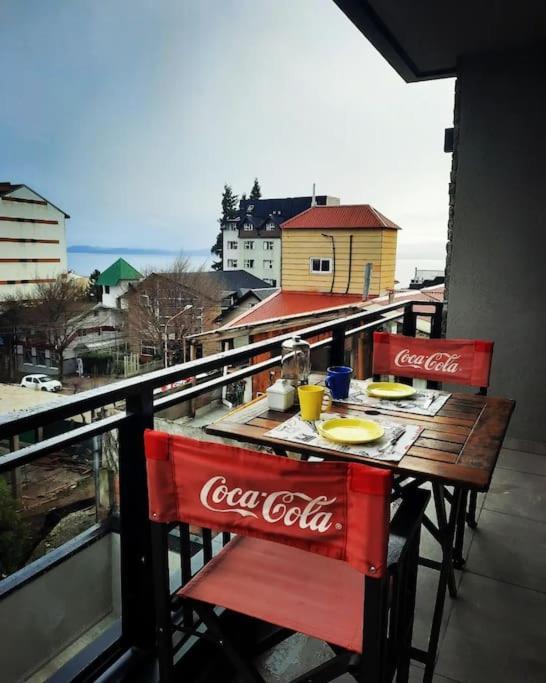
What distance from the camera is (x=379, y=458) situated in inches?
46.6

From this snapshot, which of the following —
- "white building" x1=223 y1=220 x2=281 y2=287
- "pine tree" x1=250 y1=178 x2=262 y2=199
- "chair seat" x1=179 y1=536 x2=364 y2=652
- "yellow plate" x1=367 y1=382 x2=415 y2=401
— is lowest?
"chair seat" x1=179 y1=536 x2=364 y2=652

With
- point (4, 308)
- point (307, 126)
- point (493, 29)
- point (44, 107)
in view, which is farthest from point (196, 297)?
point (307, 126)

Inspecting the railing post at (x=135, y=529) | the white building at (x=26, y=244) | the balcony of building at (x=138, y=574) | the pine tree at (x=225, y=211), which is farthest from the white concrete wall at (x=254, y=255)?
the railing post at (x=135, y=529)

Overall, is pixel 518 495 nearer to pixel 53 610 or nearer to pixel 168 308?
pixel 53 610

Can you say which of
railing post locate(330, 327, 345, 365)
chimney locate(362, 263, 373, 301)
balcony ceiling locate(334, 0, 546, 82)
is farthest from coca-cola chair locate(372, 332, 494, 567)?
chimney locate(362, 263, 373, 301)

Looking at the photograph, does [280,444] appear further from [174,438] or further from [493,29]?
[493,29]

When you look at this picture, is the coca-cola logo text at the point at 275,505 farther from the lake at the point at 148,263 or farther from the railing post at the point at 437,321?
the lake at the point at 148,263

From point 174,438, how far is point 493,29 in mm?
2941

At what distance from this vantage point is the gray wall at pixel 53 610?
1691 millimetres

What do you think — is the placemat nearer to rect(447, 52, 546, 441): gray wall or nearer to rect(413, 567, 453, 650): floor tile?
rect(413, 567, 453, 650): floor tile

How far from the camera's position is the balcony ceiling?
235cm

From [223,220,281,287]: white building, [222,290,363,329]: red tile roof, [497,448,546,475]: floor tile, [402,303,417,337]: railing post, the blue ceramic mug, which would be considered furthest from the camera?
[223,220,281,287]: white building

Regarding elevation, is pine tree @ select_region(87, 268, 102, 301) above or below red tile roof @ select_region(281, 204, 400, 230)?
below

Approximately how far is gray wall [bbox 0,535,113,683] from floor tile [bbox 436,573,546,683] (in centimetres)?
121
